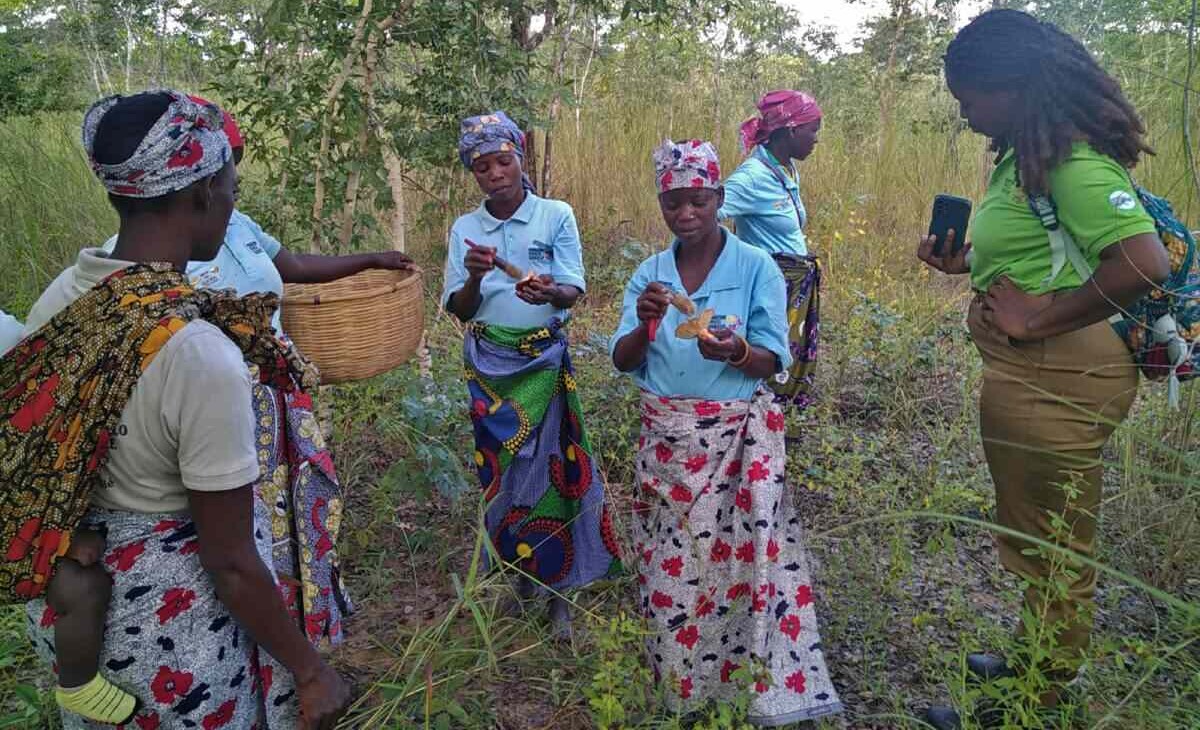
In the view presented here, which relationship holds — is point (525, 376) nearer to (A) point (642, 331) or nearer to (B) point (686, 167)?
(A) point (642, 331)

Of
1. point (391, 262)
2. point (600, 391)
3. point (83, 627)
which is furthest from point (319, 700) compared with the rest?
point (600, 391)

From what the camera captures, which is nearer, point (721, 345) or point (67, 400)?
point (67, 400)

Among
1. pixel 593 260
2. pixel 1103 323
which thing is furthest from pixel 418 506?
pixel 593 260

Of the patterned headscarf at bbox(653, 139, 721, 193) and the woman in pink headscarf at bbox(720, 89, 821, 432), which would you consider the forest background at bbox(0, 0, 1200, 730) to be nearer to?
the woman in pink headscarf at bbox(720, 89, 821, 432)

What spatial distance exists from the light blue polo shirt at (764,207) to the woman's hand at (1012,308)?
4.61ft

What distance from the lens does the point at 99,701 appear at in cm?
122

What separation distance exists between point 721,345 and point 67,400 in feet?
4.30

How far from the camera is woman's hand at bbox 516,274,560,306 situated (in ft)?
7.73

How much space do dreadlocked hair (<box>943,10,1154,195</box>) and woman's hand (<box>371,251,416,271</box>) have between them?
5.39 feet

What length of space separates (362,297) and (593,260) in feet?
12.2

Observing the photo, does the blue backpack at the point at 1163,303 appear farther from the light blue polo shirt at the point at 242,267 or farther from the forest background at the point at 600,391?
the light blue polo shirt at the point at 242,267

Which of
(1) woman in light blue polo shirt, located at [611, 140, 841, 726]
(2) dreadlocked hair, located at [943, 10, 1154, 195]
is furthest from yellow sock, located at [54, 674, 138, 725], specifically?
(2) dreadlocked hair, located at [943, 10, 1154, 195]

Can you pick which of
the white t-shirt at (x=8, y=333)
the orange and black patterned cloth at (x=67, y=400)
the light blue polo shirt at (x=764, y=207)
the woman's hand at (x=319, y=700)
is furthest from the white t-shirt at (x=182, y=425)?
the light blue polo shirt at (x=764, y=207)

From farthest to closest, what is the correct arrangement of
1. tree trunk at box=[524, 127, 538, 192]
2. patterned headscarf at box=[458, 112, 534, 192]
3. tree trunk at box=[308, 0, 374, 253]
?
tree trunk at box=[524, 127, 538, 192] < tree trunk at box=[308, 0, 374, 253] < patterned headscarf at box=[458, 112, 534, 192]
